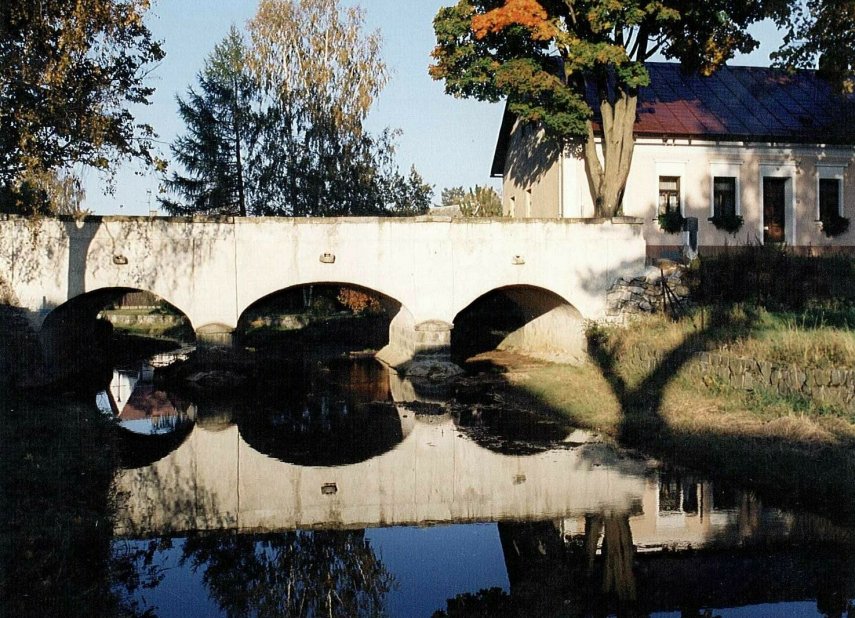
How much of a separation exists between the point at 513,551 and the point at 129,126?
12.3m

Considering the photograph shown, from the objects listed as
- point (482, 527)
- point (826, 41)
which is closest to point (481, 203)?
point (826, 41)

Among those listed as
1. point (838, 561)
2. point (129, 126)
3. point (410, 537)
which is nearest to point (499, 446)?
point (410, 537)

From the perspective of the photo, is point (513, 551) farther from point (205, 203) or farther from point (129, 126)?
point (205, 203)

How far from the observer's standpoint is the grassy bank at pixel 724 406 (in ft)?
35.6

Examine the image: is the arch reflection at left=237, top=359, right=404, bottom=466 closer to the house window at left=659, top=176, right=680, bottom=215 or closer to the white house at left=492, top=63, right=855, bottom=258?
the white house at left=492, top=63, right=855, bottom=258

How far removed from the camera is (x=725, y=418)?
1312 centimetres

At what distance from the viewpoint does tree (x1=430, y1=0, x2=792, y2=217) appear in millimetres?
23188

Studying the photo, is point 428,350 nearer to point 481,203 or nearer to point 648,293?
point 648,293

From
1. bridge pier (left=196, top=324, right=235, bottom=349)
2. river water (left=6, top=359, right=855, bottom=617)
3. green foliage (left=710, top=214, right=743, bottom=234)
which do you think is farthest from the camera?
green foliage (left=710, top=214, right=743, bottom=234)

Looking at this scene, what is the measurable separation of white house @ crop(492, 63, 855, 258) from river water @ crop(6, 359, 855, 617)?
1549cm

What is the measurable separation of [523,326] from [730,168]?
907cm

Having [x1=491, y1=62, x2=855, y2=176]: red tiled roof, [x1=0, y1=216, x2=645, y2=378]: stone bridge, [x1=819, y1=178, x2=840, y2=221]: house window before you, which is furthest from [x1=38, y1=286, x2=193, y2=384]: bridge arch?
[x1=819, y1=178, x2=840, y2=221]: house window

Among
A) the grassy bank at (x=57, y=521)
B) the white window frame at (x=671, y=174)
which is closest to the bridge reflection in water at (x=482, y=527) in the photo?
the grassy bank at (x=57, y=521)

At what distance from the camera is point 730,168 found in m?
29.4
